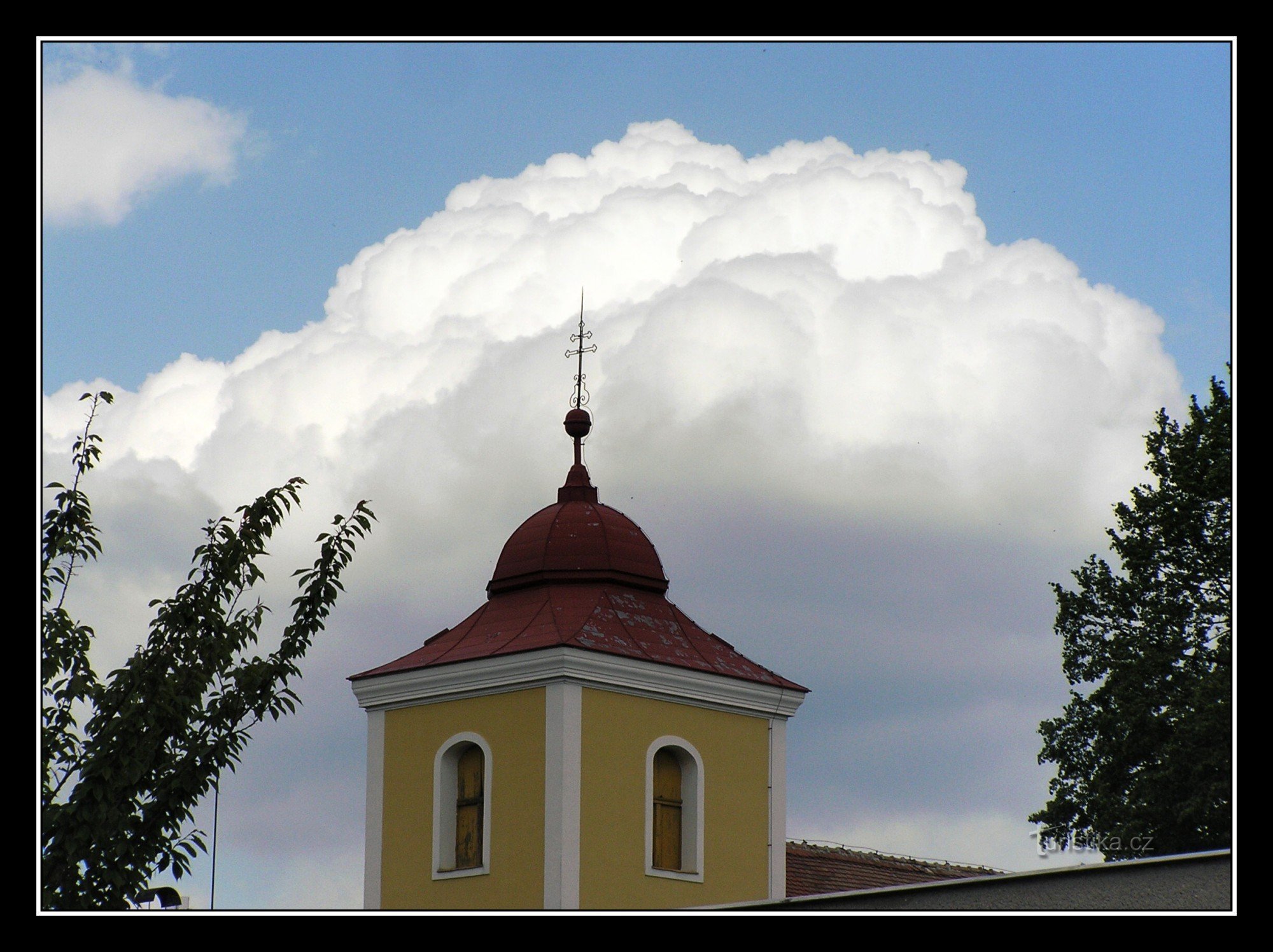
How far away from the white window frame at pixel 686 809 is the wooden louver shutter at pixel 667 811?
2.0 inches

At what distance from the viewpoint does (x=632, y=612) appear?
82.0 ft

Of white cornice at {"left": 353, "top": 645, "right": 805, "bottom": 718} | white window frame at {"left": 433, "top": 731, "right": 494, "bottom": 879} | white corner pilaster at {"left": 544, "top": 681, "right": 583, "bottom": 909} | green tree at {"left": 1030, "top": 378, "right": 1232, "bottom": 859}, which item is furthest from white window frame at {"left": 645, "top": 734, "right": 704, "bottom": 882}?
green tree at {"left": 1030, "top": 378, "right": 1232, "bottom": 859}

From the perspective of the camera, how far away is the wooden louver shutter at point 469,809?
938 inches

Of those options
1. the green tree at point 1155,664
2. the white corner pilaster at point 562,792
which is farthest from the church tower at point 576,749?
the green tree at point 1155,664

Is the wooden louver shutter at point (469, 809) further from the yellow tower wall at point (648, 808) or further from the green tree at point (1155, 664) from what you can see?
the green tree at point (1155, 664)

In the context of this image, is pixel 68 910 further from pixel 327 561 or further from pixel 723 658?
pixel 723 658

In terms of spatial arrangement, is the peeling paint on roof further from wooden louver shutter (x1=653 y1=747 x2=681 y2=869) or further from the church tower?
wooden louver shutter (x1=653 y1=747 x2=681 y2=869)

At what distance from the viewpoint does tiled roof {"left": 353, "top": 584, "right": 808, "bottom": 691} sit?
24016mm

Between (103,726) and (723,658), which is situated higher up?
(723,658)

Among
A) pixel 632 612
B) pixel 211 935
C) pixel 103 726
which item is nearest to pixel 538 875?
pixel 632 612

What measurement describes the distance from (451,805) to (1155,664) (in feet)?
36.7

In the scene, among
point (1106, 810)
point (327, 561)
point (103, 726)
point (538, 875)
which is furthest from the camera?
point (1106, 810)

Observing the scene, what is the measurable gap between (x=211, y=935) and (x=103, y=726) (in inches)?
141

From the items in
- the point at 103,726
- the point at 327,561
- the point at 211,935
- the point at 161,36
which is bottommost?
the point at 211,935
